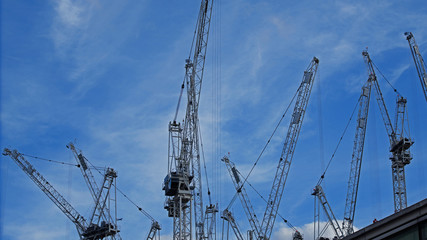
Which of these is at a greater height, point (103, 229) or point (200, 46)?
point (200, 46)

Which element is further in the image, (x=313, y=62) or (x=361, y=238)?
(x=313, y=62)

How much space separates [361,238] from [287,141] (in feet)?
286

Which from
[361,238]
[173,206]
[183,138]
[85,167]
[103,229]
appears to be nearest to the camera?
[361,238]

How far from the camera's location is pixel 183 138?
123188 millimetres

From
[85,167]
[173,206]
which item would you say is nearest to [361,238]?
[173,206]

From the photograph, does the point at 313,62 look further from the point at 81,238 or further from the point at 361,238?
the point at 361,238

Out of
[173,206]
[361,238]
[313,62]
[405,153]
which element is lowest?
[361,238]

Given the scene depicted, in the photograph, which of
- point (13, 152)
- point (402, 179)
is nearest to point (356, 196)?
point (402, 179)

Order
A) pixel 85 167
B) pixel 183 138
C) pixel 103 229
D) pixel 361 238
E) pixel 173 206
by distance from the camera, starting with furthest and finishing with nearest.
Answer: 1. pixel 85 167
2. pixel 103 229
3. pixel 183 138
4. pixel 173 206
5. pixel 361 238

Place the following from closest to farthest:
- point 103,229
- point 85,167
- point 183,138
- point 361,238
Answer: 1. point 361,238
2. point 183,138
3. point 103,229
4. point 85,167

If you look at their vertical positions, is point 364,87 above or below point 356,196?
above

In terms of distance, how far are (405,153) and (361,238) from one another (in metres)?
94.7

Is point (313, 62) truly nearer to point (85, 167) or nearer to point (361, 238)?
point (85, 167)

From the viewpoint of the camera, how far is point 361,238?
39.8 metres
